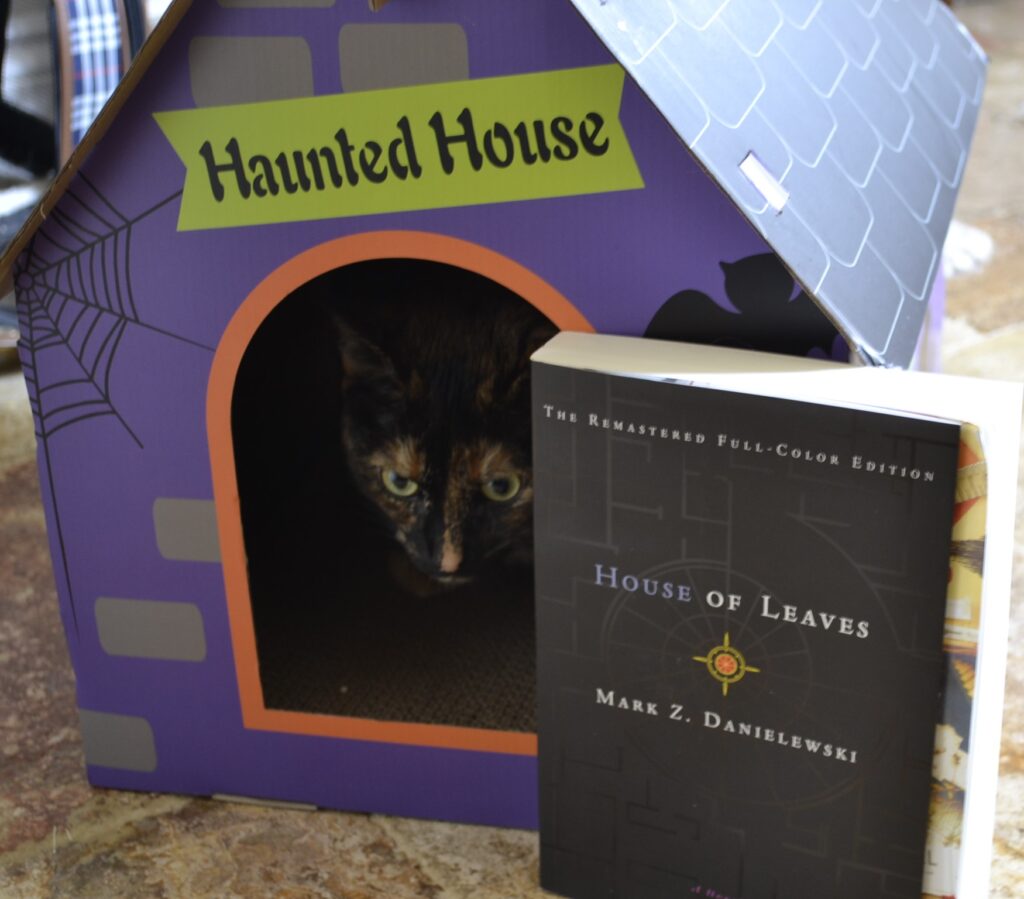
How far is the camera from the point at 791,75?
3.26ft

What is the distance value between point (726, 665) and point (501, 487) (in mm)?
305

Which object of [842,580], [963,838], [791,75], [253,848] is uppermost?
[791,75]

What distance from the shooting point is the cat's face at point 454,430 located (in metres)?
1.14

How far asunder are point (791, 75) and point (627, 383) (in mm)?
302

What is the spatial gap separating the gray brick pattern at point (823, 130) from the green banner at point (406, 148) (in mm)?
58

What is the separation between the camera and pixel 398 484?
3.92 ft

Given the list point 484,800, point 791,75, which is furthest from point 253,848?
point 791,75

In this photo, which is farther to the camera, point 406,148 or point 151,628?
point 151,628

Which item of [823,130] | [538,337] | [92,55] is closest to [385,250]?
[538,337]

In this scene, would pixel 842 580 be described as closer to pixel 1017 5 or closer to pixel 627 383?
pixel 627 383

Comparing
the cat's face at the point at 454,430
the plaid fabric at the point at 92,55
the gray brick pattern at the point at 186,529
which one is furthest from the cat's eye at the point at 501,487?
the plaid fabric at the point at 92,55

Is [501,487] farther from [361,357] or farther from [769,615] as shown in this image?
[769,615]

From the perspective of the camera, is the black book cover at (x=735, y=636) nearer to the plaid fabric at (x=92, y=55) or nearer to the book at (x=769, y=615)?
the book at (x=769, y=615)

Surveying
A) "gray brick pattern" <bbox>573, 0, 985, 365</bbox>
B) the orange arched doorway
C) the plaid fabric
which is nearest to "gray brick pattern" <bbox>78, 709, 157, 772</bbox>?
the orange arched doorway
